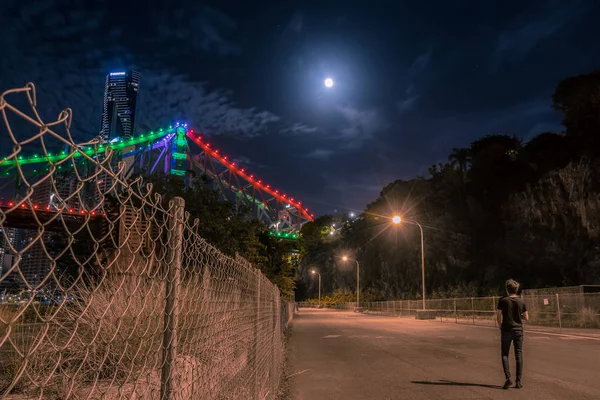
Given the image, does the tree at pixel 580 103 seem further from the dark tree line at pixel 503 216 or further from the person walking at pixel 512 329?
the person walking at pixel 512 329

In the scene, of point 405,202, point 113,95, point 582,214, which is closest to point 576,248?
point 582,214

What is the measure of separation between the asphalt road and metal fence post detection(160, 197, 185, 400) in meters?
6.22

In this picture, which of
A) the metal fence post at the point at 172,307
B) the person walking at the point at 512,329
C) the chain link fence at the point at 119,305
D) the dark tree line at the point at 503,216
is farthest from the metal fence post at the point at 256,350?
the dark tree line at the point at 503,216

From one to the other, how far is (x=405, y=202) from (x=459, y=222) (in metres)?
15.9

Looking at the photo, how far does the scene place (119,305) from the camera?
13.4 ft

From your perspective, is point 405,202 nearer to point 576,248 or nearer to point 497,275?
point 497,275

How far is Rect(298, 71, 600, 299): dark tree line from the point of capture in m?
39.8

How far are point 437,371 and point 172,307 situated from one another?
9.17m

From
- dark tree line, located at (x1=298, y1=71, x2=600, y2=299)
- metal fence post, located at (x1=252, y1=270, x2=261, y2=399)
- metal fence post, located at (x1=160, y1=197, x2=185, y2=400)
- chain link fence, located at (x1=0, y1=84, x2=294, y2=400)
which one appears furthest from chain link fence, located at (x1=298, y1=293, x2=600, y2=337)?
metal fence post, located at (x1=160, y1=197, x2=185, y2=400)

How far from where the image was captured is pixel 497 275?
47.4 m

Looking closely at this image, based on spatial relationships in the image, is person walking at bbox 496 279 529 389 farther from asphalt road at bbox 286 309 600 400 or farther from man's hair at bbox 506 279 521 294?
asphalt road at bbox 286 309 600 400

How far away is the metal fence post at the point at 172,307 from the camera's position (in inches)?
90.0

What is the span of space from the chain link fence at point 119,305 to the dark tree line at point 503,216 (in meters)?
38.3

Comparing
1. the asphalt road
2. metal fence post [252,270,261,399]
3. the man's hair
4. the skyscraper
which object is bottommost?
the asphalt road
